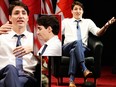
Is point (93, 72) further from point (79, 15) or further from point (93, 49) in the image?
point (79, 15)

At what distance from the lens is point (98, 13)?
22.1ft

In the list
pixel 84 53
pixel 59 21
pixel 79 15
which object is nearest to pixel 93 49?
pixel 84 53

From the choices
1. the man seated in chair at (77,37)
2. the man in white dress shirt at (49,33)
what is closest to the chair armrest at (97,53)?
the man seated in chair at (77,37)

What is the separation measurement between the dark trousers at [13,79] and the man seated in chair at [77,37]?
64.6 inches

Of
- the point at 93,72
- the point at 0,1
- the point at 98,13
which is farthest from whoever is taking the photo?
the point at 98,13

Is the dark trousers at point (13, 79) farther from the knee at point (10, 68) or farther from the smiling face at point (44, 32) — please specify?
the smiling face at point (44, 32)

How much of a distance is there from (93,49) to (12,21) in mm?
1980

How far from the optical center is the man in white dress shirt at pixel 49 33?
96.7 inches

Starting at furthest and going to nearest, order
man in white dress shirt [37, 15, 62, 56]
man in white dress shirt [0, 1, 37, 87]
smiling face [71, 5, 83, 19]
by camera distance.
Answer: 1. smiling face [71, 5, 83, 19]
2. man in white dress shirt [0, 1, 37, 87]
3. man in white dress shirt [37, 15, 62, 56]

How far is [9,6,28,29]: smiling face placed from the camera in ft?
9.88

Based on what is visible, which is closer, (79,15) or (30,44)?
(30,44)

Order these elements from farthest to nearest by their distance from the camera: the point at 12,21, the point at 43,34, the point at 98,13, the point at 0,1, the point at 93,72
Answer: the point at 98,13, the point at 93,72, the point at 0,1, the point at 12,21, the point at 43,34

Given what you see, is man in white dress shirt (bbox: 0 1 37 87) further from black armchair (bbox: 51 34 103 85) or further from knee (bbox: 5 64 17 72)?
black armchair (bbox: 51 34 103 85)

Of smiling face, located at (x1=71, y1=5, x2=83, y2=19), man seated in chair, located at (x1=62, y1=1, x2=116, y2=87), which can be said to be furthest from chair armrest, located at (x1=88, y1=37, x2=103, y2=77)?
smiling face, located at (x1=71, y1=5, x2=83, y2=19)
